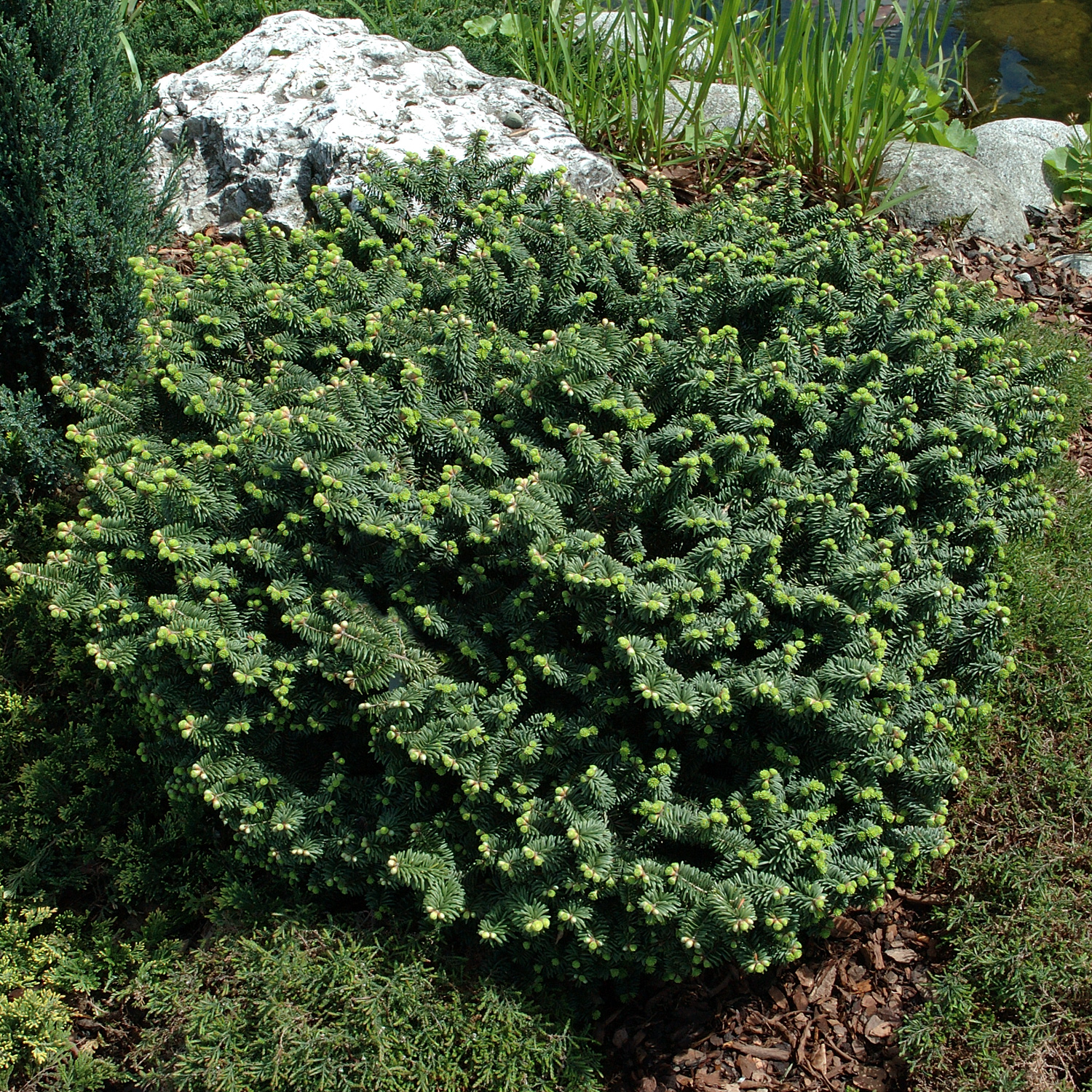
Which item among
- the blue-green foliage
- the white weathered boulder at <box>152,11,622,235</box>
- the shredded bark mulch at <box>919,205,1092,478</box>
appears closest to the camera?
the blue-green foliage

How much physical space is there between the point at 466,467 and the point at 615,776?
1174 millimetres

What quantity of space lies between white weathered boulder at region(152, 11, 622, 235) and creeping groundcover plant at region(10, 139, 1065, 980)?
151 centimetres

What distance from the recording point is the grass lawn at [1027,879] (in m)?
2.81

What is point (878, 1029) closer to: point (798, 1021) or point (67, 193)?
point (798, 1021)

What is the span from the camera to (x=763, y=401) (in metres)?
3.13

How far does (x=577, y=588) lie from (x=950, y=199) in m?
4.40

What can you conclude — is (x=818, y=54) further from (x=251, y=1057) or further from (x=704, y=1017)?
(x=251, y=1057)

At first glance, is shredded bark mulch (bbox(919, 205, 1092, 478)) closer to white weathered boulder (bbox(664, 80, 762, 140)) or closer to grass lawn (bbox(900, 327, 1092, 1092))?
white weathered boulder (bbox(664, 80, 762, 140))

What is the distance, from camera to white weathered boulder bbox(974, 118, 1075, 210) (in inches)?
233

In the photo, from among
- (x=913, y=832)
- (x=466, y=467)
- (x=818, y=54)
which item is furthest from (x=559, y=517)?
(x=818, y=54)

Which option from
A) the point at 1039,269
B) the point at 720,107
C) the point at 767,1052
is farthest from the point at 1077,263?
the point at 767,1052

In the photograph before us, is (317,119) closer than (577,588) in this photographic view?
No

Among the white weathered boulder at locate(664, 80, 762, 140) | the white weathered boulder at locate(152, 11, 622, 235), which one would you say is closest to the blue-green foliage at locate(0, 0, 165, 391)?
the white weathered boulder at locate(152, 11, 622, 235)

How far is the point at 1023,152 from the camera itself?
603cm
